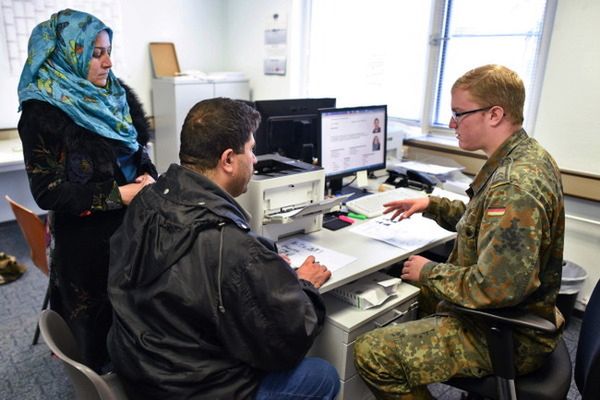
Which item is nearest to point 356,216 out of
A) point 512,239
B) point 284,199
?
point 284,199

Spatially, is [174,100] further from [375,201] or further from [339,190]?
[375,201]

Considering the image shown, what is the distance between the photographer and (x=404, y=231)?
1.88 meters

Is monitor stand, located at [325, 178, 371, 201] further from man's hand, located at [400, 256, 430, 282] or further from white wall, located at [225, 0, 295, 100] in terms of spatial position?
white wall, located at [225, 0, 295, 100]

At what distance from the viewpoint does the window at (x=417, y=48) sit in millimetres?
2699

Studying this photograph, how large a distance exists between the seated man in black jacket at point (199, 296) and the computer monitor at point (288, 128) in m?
1.04

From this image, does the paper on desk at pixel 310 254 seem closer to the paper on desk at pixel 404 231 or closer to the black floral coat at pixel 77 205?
the paper on desk at pixel 404 231

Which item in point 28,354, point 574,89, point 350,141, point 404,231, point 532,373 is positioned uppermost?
point 574,89

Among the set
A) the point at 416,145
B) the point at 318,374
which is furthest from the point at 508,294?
the point at 416,145

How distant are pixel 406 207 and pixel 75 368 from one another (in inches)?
52.1

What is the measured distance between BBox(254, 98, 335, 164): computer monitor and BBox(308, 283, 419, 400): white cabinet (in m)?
0.86

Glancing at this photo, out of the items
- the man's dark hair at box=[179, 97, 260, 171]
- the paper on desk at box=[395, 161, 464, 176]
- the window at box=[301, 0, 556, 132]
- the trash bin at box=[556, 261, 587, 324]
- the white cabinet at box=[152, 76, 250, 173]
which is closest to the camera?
the man's dark hair at box=[179, 97, 260, 171]

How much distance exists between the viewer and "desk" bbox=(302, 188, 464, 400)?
57.6 inches

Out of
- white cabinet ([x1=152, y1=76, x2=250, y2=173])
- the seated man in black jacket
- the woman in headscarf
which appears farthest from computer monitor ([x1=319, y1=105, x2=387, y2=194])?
white cabinet ([x1=152, y1=76, x2=250, y2=173])

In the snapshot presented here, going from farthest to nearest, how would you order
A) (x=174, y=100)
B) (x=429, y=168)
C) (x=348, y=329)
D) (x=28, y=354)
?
(x=174, y=100) < (x=429, y=168) < (x=28, y=354) < (x=348, y=329)
